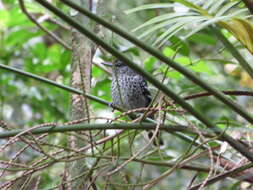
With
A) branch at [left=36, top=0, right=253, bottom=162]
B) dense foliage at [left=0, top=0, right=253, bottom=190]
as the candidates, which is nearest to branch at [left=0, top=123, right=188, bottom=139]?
branch at [left=36, top=0, right=253, bottom=162]

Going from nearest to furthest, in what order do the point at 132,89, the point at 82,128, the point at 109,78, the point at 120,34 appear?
the point at 120,34 < the point at 82,128 < the point at 109,78 < the point at 132,89

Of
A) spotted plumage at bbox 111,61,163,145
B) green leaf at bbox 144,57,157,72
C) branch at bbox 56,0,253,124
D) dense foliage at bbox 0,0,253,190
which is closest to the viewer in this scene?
branch at bbox 56,0,253,124

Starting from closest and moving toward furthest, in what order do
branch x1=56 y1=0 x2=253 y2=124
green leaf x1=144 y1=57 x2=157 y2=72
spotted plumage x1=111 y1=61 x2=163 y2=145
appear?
branch x1=56 y1=0 x2=253 y2=124
green leaf x1=144 y1=57 x2=157 y2=72
spotted plumage x1=111 y1=61 x2=163 y2=145

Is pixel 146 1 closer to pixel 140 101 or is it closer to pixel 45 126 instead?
pixel 140 101

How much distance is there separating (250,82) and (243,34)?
223 centimetres

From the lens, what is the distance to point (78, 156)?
146 cm

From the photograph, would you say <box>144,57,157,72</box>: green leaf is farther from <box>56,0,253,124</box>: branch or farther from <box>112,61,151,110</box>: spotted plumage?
<box>56,0,253,124</box>: branch

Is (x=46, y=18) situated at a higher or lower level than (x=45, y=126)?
higher

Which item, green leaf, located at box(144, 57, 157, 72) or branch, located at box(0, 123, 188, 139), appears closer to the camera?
branch, located at box(0, 123, 188, 139)

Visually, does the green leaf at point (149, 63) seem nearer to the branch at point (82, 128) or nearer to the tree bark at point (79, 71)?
the tree bark at point (79, 71)

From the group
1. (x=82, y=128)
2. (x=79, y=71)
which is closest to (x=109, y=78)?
(x=79, y=71)

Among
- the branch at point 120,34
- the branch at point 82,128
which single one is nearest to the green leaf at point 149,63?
the branch at point 82,128

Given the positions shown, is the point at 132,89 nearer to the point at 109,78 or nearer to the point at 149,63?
the point at 109,78

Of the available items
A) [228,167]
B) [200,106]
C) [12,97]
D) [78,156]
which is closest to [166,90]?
[78,156]
